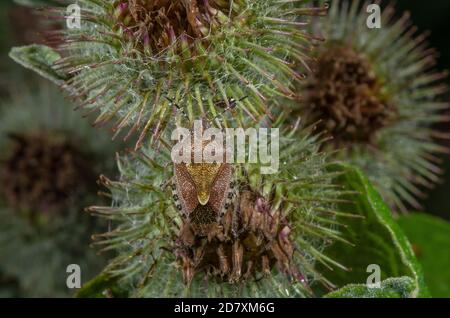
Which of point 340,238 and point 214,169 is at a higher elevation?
point 214,169

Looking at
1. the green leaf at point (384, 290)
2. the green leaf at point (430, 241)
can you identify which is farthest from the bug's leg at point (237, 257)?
the green leaf at point (430, 241)

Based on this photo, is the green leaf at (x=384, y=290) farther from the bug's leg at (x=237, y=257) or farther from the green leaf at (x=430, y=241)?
the green leaf at (x=430, y=241)

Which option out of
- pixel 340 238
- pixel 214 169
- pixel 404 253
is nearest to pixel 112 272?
pixel 214 169

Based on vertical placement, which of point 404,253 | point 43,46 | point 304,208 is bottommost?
point 404,253

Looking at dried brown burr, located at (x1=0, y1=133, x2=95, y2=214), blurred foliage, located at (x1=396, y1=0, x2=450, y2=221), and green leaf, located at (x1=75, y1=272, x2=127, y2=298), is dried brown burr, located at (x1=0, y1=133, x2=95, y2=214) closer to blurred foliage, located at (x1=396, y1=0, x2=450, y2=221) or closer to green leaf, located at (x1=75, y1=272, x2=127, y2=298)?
green leaf, located at (x1=75, y1=272, x2=127, y2=298)

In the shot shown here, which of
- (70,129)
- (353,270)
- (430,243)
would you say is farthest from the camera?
(70,129)
